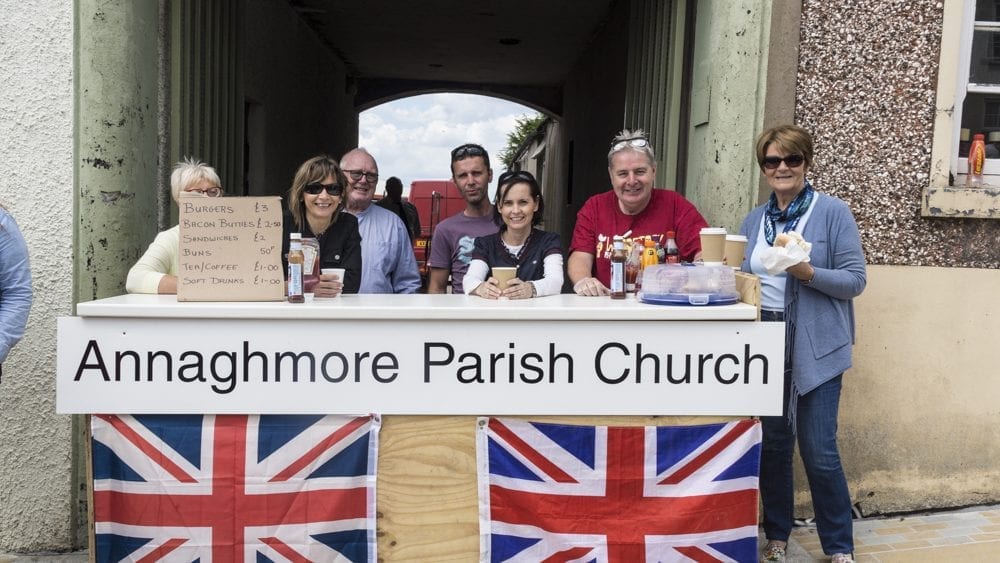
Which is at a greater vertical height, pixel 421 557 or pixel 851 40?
pixel 851 40

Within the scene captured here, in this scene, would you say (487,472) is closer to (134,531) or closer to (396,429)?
(396,429)

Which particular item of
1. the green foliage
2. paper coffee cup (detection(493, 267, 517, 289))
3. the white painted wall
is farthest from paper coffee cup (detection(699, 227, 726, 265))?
the green foliage

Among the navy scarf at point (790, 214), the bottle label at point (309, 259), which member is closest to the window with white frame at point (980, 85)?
the navy scarf at point (790, 214)

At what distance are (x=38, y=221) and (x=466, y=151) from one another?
2.04 meters

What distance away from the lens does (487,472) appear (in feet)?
10.2

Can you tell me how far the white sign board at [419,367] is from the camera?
3.00 m

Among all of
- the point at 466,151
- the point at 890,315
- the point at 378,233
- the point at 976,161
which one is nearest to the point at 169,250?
the point at 378,233

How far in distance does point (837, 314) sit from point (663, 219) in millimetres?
844

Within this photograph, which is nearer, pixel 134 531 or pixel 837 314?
pixel 134 531

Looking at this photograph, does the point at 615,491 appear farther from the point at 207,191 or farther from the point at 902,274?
the point at 902,274

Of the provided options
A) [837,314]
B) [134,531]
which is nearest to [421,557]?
[134,531]

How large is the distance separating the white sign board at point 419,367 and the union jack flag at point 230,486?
0.07 meters

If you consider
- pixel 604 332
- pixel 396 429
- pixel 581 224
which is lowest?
pixel 396 429

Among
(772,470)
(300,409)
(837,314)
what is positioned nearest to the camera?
(300,409)
